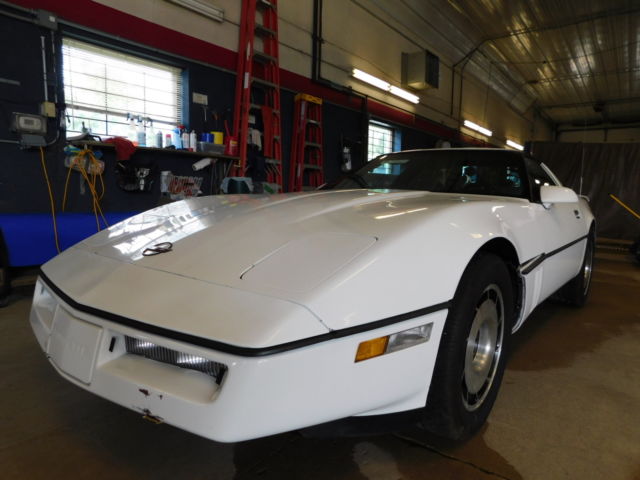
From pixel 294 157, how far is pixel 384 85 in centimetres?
281

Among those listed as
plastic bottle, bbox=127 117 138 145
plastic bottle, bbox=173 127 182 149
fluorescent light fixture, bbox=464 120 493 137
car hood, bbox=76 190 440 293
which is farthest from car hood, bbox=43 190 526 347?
fluorescent light fixture, bbox=464 120 493 137

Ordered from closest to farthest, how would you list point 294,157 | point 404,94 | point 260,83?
point 260,83
point 294,157
point 404,94

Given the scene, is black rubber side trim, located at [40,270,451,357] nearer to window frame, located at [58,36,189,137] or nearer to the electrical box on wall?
window frame, located at [58,36,189,137]

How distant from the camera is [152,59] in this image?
4.34 metres

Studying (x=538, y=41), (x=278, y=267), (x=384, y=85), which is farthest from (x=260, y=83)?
(x=538, y=41)

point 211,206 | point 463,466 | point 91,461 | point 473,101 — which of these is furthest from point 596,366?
point 473,101

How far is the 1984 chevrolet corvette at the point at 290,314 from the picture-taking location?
2.80 feet

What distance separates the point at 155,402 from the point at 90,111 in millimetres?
4027

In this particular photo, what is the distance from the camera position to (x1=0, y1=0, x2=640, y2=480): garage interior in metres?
1.28

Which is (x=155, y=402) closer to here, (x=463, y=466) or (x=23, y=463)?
(x=23, y=463)

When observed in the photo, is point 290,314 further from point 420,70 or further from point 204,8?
point 420,70

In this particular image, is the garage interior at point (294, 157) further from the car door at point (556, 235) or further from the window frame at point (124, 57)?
the car door at point (556, 235)

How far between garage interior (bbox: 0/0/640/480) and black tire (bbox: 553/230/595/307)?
0.29ft

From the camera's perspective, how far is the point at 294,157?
236 inches
